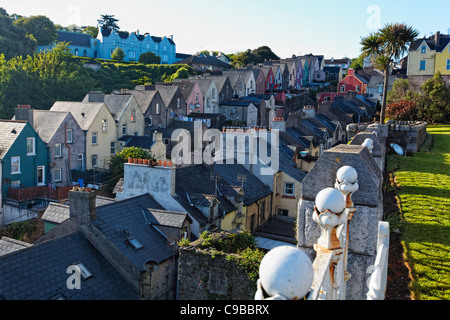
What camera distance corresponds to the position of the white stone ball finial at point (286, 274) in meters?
3.44

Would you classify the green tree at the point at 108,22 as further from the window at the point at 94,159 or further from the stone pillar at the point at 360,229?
the stone pillar at the point at 360,229

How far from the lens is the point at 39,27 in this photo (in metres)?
95.7

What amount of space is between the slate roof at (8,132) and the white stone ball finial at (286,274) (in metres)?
33.1

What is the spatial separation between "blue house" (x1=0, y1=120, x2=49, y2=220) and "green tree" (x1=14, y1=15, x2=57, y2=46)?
68.9m

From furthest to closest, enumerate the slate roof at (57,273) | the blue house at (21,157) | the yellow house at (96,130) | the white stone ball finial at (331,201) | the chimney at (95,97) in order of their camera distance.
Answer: the chimney at (95,97) → the yellow house at (96,130) → the blue house at (21,157) → the slate roof at (57,273) → the white stone ball finial at (331,201)

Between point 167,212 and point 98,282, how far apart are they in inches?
211

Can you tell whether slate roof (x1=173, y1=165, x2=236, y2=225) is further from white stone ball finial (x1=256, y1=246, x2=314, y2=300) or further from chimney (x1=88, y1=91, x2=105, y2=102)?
chimney (x1=88, y1=91, x2=105, y2=102)

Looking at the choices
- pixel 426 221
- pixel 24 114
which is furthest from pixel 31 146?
pixel 426 221

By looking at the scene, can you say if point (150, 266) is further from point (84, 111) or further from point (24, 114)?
point (84, 111)

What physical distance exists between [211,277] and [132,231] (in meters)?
5.88

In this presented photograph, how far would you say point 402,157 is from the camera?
Answer: 22.8 metres

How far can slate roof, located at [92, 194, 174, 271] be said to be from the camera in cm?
1766

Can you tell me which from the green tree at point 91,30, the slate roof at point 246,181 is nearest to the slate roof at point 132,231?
the slate roof at point 246,181

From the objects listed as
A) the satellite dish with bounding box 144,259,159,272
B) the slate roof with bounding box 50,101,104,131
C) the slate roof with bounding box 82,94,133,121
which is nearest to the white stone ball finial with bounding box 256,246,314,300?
the satellite dish with bounding box 144,259,159,272
